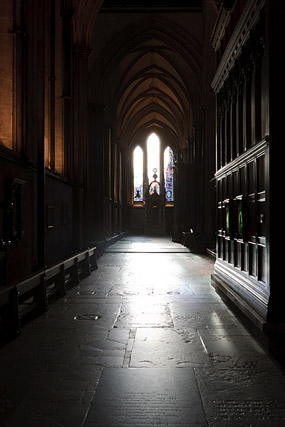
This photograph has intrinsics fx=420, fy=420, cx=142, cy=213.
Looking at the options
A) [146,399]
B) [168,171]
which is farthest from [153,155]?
[146,399]

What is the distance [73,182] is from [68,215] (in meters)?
1.16

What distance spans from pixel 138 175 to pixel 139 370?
1362 inches

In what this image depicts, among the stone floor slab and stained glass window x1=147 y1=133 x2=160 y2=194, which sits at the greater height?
stained glass window x1=147 y1=133 x2=160 y2=194

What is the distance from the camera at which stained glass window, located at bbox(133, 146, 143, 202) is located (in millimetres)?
37125

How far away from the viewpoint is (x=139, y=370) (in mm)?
3303

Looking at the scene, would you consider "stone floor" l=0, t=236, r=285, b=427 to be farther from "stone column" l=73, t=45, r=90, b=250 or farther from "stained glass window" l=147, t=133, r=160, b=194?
"stained glass window" l=147, t=133, r=160, b=194

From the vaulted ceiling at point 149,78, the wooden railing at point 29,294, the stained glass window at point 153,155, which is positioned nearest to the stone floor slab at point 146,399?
the wooden railing at point 29,294

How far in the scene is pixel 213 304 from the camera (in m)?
5.86

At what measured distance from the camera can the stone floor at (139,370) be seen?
8.27 feet

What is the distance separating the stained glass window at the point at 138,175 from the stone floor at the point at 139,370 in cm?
3158

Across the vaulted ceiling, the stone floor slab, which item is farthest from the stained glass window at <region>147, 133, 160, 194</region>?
the stone floor slab

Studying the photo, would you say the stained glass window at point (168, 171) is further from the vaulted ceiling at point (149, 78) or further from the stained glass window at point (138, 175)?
the stained glass window at point (138, 175)

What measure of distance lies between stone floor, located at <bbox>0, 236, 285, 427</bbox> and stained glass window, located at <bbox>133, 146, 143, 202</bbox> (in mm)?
31577

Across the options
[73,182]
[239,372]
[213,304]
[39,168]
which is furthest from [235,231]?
[73,182]
